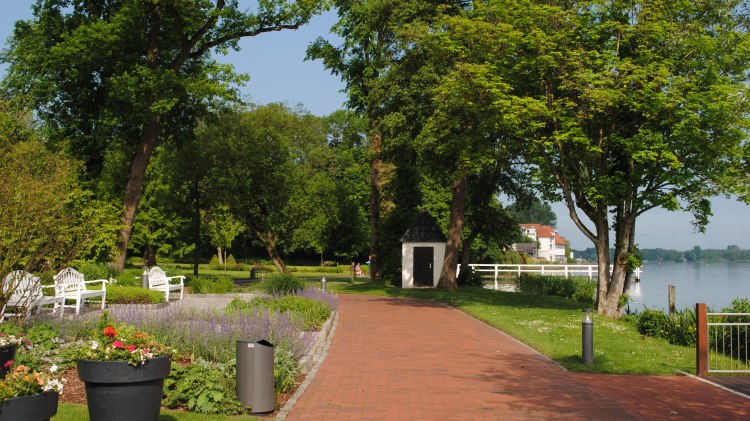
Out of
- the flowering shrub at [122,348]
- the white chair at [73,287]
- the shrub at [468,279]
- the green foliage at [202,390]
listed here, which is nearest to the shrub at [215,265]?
the shrub at [468,279]

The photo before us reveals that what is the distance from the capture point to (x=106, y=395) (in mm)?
7047

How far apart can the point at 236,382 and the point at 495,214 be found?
112ft

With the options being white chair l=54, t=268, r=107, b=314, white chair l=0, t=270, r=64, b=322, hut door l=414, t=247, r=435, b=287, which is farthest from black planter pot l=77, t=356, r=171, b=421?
hut door l=414, t=247, r=435, b=287

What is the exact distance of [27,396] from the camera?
19.3ft

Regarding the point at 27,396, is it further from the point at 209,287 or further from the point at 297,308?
the point at 209,287

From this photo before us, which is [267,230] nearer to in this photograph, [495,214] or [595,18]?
[495,214]

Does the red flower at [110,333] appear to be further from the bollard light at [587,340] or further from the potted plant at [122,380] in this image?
the bollard light at [587,340]

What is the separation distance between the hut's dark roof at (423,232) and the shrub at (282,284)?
654 inches

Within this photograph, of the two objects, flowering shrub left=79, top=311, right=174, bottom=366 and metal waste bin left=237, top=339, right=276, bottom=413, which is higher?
flowering shrub left=79, top=311, right=174, bottom=366

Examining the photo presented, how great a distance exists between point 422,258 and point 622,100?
20.4 m

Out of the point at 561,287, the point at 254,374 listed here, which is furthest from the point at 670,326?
the point at 561,287

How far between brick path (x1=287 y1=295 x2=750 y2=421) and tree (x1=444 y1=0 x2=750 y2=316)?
789cm

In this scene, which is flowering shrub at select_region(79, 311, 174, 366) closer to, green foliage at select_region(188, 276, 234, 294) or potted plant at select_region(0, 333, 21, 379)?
potted plant at select_region(0, 333, 21, 379)

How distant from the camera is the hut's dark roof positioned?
4050 centimetres
